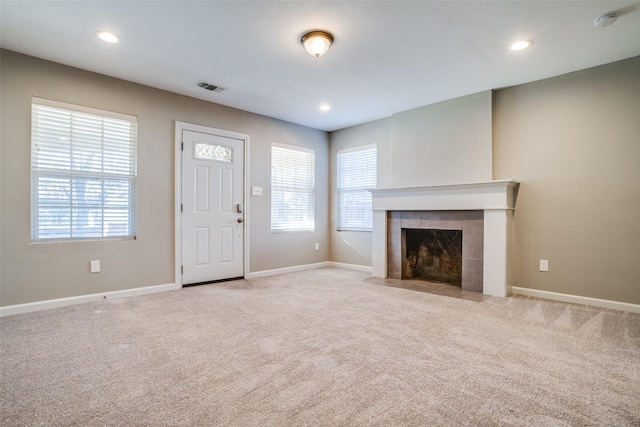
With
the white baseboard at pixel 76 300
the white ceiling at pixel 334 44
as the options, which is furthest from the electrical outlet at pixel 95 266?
the white ceiling at pixel 334 44

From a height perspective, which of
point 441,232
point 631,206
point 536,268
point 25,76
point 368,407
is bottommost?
point 368,407

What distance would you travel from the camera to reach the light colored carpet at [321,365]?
1.54m

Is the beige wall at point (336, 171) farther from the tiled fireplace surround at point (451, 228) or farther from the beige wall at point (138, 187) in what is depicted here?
the beige wall at point (138, 187)

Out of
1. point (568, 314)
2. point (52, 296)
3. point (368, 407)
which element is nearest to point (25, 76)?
point (52, 296)

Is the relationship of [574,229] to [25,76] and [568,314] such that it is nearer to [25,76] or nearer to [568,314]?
[568,314]

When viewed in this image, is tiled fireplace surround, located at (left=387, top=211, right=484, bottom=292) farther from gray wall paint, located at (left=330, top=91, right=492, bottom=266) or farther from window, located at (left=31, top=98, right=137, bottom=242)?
window, located at (left=31, top=98, right=137, bottom=242)

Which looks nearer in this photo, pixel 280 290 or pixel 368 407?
pixel 368 407

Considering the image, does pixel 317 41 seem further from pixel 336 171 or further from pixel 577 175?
pixel 336 171

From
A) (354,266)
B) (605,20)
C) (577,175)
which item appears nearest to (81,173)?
(354,266)

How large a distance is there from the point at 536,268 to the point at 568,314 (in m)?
0.73

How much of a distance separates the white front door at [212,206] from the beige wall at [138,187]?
0.60 ft

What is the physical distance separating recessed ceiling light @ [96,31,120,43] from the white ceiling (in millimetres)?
72

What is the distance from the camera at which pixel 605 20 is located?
2.46m

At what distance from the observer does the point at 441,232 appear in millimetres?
4680
